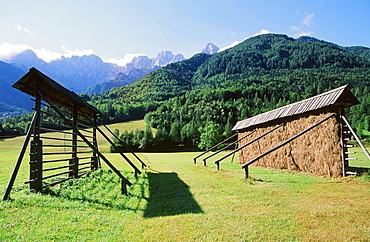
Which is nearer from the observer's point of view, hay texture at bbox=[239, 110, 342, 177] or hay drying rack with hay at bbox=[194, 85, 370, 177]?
hay drying rack with hay at bbox=[194, 85, 370, 177]

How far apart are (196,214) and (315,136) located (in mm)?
9359

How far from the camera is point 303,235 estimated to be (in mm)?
4418

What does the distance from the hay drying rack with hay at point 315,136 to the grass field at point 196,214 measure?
209cm

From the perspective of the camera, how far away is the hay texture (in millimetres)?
10836

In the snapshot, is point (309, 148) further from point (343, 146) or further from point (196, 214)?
point (196, 214)

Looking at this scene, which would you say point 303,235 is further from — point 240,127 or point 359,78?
point 359,78

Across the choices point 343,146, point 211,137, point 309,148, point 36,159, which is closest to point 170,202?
point 36,159

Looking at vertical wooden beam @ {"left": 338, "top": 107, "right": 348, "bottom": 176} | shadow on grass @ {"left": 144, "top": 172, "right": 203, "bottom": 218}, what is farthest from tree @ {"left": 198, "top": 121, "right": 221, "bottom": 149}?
shadow on grass @ {"left": 144, "top": 172, "right": 203, "bottom": 218}

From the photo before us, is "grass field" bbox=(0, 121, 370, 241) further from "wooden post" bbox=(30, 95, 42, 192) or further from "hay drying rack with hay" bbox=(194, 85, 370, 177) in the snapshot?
"hay drying rack with hay" bbox=(194, 85, 370, 177)

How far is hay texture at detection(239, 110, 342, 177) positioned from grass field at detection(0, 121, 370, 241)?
2.19 m

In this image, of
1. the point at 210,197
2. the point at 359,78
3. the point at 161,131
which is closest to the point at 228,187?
the point at 210,197

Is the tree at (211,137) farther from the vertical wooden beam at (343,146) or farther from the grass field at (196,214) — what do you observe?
the grass field at (196,214)

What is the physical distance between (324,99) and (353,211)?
7556 mm

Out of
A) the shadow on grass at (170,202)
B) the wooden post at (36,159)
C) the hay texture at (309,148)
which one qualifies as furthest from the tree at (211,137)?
the wooden post at (36,159)
